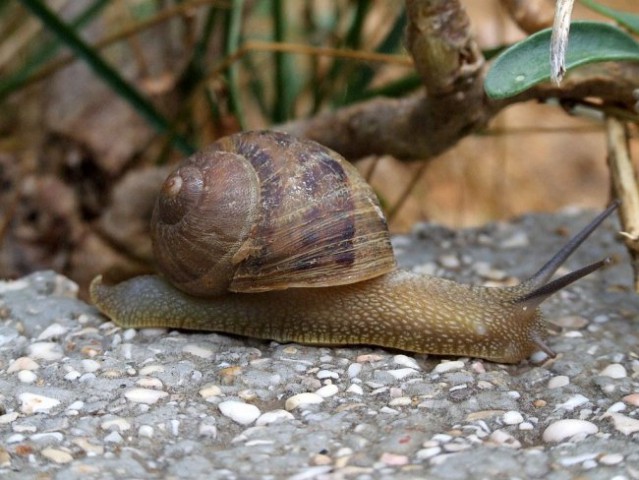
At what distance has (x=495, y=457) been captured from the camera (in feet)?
4.54

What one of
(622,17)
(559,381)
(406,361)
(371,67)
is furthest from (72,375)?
(371,67)

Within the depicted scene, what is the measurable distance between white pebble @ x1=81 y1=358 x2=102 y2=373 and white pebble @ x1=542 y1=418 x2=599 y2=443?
831mm

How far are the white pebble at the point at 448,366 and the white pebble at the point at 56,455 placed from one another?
Result: 71cm

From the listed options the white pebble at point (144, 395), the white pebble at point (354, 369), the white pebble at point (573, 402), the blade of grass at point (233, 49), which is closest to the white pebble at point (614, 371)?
the white pebble at point (573, 402)

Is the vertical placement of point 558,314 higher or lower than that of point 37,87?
lower

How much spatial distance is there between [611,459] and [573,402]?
25 centimetres

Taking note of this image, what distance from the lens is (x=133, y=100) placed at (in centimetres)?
260

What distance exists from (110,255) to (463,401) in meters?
1.54

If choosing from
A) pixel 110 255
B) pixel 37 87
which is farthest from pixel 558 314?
pixel 37 87

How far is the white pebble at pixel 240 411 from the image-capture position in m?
1.55

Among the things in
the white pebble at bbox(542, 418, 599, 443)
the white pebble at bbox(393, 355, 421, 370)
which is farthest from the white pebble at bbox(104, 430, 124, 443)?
the white pebble at bbox(542, 418, 599, 443)

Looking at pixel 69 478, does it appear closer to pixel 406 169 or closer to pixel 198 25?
pixel 198 25

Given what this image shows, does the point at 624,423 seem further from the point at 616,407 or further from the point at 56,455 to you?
the point at 56,455

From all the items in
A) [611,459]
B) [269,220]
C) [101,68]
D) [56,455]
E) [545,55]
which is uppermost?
[101,68]
